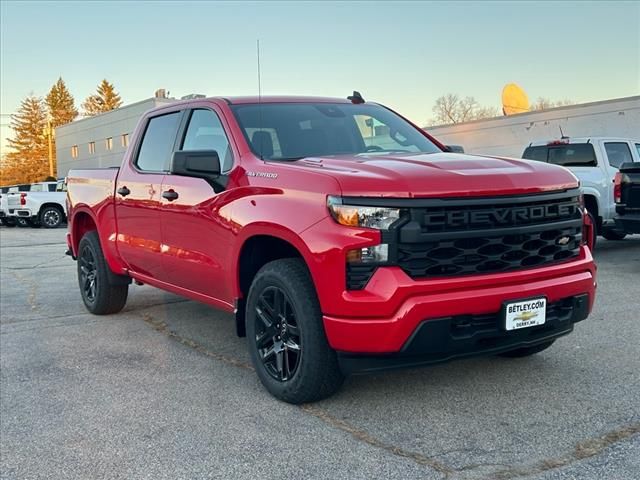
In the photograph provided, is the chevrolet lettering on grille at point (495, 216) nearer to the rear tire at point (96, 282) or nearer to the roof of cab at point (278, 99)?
the roof of cab at point (278, 99)

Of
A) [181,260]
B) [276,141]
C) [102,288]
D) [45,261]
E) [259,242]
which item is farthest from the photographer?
[45,261]

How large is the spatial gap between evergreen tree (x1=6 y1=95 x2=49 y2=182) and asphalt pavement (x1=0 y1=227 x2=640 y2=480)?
8429 cm

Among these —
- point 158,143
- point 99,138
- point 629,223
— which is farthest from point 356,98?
→ point 99,138

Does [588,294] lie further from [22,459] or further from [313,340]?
[22,459]

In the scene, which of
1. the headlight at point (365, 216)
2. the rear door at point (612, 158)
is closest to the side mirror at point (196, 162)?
the headlight at point (365, 216)

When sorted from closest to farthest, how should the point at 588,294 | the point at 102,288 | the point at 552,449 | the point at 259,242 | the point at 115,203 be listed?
the point at 552,449, the point at 588,294, the point at 259,242, the point at 115,203, the point at 102,288

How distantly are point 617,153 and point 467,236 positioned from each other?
28.4 ft

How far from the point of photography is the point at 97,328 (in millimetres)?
6254

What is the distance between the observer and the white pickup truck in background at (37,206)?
23562mm

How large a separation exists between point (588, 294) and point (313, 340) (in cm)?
165

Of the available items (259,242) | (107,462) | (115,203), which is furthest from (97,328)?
(107,462)

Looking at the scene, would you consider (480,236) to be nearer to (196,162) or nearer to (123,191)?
(196,162)

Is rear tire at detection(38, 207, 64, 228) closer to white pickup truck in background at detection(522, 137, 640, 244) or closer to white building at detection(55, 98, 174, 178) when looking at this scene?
white building at detection(55, 98, 174, 178)

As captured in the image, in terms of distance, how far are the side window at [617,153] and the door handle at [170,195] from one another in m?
8.10
